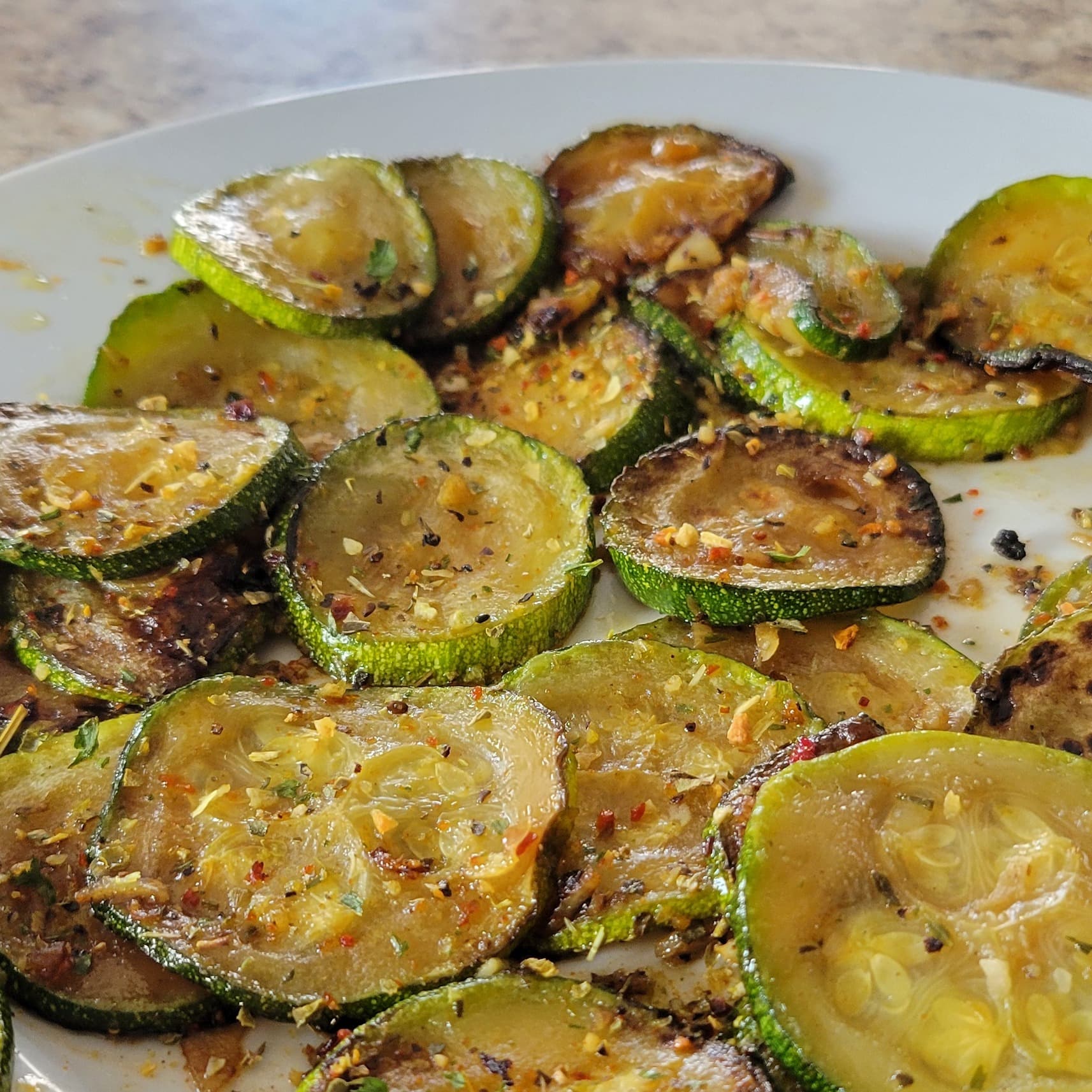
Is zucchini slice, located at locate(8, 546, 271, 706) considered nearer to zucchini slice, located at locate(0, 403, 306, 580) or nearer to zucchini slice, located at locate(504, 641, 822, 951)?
zucchini slice, located at locate(0, 403, 306, 580)

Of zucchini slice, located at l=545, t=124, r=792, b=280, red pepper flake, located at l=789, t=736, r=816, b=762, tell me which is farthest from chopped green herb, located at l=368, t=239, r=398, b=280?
red pepper flake, located at l=789, t=736, r=816, b=762

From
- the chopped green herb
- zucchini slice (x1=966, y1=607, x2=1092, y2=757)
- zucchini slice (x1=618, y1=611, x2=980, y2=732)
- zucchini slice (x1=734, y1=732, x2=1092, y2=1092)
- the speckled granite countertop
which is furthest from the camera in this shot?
the speckled granite countertop

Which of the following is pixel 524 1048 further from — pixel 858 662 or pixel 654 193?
pixel 654 193

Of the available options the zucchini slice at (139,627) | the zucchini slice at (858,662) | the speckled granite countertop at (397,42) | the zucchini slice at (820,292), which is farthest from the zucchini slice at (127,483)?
the speckled granite countertop at (397,42)

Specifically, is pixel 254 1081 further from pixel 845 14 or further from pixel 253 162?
pixel 845 14

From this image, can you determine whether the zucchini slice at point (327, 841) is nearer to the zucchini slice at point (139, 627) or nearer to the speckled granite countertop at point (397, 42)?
the zucchini slice at point (139, 627)

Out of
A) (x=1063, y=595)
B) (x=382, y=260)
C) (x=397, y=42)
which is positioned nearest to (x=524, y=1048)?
(x=1063, y=595)

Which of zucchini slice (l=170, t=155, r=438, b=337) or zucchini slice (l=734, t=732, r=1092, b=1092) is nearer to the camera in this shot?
zucchini slice (l=734, t=732, r=1092, b=1092)
